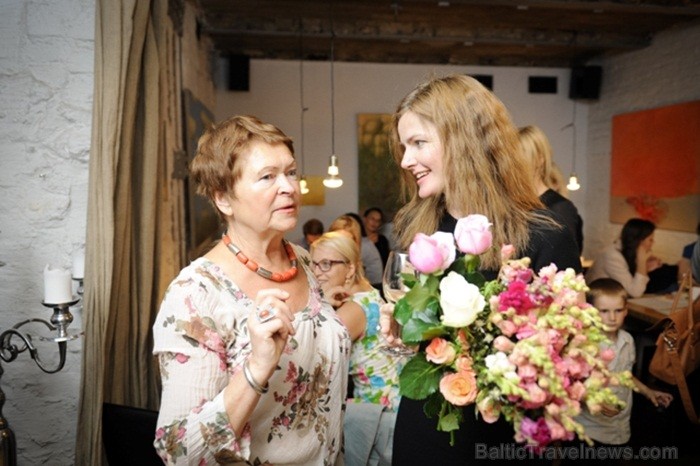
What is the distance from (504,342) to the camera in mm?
917

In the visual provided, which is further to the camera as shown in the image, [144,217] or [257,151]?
[144,217]

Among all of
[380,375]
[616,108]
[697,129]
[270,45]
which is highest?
[270,45]

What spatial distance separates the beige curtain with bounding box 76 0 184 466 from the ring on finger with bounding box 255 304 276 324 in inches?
38.7

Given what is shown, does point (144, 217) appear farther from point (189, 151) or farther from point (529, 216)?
point (189, 151)

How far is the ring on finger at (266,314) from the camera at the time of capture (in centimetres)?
117

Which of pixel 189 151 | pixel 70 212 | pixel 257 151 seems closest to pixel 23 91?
pixel 70 212

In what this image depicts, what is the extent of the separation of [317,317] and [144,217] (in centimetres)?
105

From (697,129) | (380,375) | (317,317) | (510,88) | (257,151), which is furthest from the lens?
(510,88)

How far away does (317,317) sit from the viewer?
155 centimetres

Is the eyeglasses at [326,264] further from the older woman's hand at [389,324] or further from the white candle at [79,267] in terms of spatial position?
the older woman's hand at [389,324]

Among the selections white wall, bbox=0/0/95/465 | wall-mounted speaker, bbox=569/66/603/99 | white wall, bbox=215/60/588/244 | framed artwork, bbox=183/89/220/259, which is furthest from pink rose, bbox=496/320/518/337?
wall-mounted speaker, bbox=569/66/603/99

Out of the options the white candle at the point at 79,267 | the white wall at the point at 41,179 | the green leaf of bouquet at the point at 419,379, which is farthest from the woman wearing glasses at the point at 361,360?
the green leaf of bouquet at the point at 419,379

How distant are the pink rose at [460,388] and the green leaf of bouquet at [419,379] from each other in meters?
0.05

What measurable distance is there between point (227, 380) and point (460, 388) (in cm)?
59
